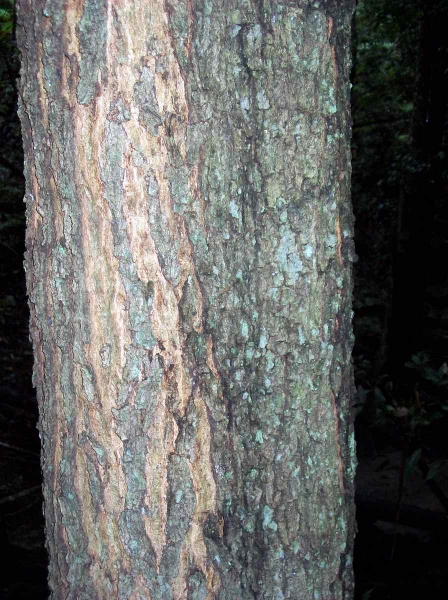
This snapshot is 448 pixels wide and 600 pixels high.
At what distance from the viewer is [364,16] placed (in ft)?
23.6

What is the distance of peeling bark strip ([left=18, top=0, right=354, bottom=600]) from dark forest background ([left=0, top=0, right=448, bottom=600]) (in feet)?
6.08

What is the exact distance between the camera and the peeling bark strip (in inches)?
35.4

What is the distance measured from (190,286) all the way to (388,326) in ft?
17.9

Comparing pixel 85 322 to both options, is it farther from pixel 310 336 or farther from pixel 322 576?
pixel 322 576

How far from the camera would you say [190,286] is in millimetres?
947

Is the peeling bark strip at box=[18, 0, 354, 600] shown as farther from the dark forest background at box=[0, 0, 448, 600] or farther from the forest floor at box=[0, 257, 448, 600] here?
the dark forest background at box=[0, 0, 448, 600]

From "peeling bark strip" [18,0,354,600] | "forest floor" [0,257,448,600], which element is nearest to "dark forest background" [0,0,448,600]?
"forest floor" [0,257,448,600]

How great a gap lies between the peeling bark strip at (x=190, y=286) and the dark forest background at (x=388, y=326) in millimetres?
1855

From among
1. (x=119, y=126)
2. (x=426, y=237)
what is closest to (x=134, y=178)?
(x=119, y=126)

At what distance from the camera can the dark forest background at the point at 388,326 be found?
3.32 meters

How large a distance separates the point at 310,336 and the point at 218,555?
42cm

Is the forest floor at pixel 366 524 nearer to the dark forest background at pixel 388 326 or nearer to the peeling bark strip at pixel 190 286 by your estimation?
the dark forest background at pixel 388 326

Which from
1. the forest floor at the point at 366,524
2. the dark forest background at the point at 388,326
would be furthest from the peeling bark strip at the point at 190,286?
the dark forest background at the point at 388,326

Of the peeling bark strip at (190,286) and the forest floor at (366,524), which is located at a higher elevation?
the peeling bark strip at (190,286)
